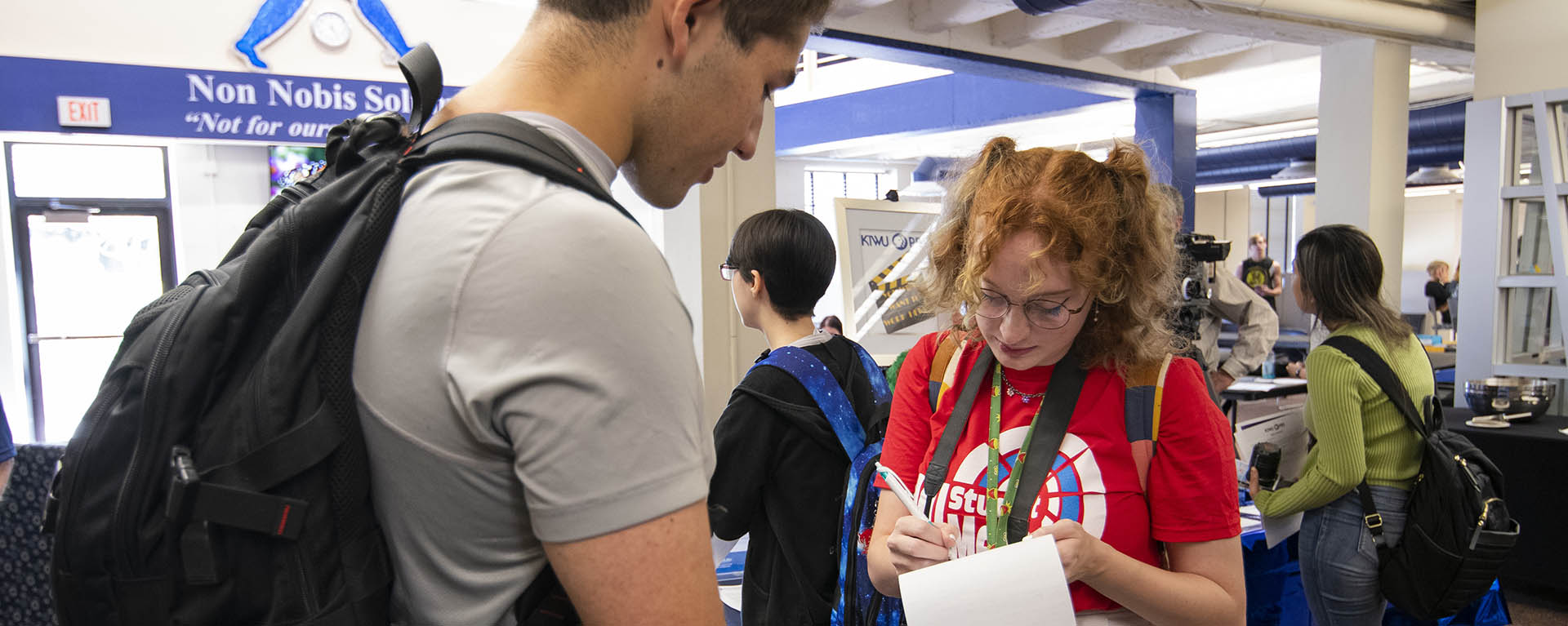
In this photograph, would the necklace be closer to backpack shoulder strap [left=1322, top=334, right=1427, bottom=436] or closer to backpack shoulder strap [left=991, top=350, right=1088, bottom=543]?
backpack shoulder strap [left=991, top=350, right=1088, bottom=543]

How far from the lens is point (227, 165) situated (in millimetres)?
6691

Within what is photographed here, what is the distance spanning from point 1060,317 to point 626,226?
0.92 m

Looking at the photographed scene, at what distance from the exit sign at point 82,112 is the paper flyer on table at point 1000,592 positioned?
5.39 metres

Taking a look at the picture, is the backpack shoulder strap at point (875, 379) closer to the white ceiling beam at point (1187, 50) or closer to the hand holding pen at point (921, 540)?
the hand holding pen at point (921, 540)

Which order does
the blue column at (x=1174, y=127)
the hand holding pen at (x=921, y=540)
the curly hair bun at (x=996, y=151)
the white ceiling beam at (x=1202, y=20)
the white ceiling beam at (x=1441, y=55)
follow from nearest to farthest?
the hand holding pen at (x=921, y=540) < the curly hair bun at (x=996, y=151) < the white ceiling beam at (x=1202, y=20) < the white ceiling beam at (x=1441, y=55) < the blue column at (x=1174, y=127)

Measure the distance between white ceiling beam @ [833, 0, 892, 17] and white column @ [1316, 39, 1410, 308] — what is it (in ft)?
8.77

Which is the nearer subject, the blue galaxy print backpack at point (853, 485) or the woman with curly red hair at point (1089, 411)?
the woman with curly red hair at point (1089, 411)

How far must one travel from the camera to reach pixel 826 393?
1.92m

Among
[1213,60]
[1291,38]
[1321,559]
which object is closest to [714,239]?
[1321,559]

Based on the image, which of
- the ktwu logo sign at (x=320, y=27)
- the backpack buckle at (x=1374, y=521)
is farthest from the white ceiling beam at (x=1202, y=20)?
the ktwu logo sign at (x=320, y=27)

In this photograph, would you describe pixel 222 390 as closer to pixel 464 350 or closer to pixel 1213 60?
pixel 464 350

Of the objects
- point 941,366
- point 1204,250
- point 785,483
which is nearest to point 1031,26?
point 1204,250

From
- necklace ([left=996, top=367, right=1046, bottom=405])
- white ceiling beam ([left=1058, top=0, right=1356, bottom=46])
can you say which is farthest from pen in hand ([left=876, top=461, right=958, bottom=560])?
white ceiling beam ([left=1058, top=0, right=1356, bottom=46])

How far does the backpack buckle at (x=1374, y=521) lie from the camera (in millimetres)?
2512
